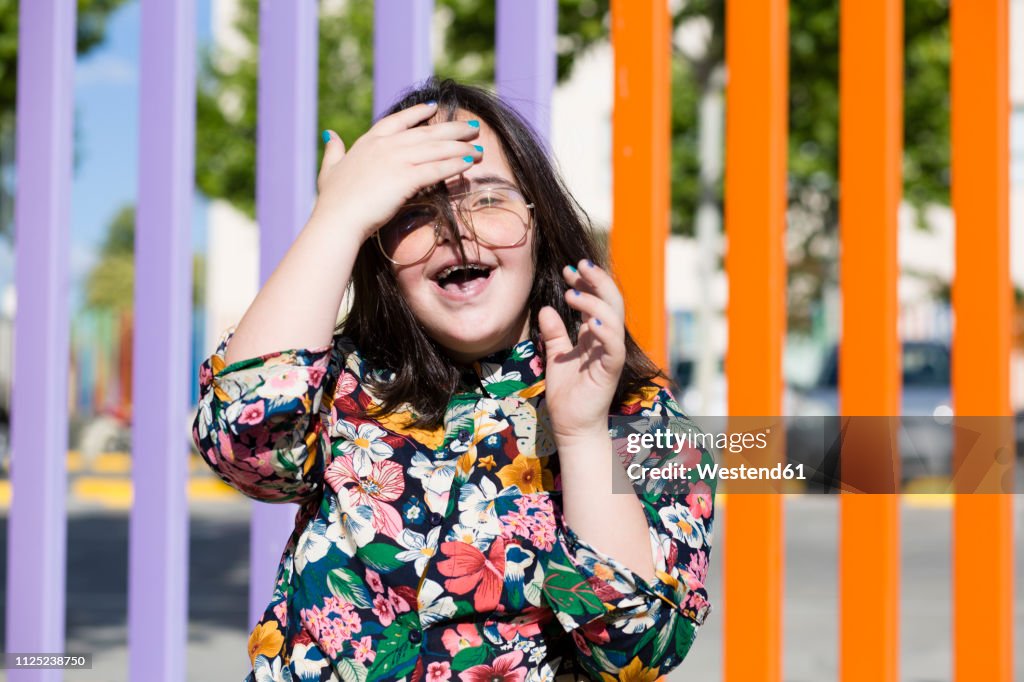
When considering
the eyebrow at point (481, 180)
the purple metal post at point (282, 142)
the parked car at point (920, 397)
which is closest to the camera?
the eyebrow at point (481, 180)

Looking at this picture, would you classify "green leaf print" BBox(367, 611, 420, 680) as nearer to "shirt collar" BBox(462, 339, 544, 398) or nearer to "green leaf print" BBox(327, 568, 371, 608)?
"green leaf print" BBox(327, 568, 371, 608)

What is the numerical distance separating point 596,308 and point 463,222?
23 centimetres

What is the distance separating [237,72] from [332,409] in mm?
14368

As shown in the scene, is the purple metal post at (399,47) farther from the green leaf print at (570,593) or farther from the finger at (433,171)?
the green leaf print at (570,593)

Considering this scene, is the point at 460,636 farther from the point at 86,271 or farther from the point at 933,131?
the point at 86,271

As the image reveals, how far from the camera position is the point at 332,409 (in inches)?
56.0

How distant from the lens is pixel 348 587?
4.29ft

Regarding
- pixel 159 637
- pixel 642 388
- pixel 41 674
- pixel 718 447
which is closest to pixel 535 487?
pixel 642 388

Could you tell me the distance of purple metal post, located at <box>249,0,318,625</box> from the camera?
2.09 m

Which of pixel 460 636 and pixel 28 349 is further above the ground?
pixel 28 349

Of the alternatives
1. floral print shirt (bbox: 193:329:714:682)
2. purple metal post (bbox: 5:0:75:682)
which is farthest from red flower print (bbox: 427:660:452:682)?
purple metal post (bbox: 5:0:75:682)

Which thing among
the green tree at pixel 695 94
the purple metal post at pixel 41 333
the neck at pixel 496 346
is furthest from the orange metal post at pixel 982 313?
the green tree at pixel 695 94

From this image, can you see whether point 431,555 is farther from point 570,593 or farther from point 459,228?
point 459,228

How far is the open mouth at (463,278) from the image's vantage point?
1.39 meters
